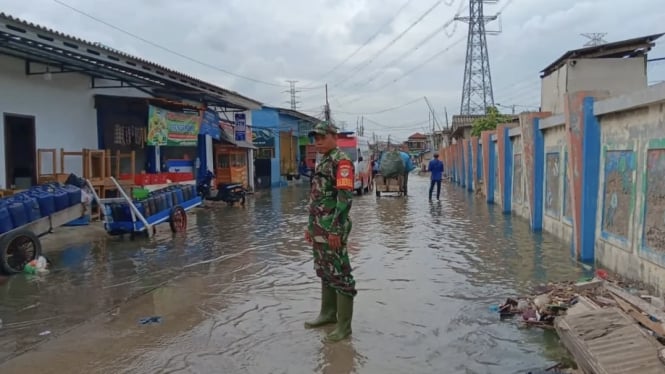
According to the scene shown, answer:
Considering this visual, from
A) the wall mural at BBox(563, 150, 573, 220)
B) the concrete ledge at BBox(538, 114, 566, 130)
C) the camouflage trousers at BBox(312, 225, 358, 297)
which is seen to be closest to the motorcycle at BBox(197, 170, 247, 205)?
the concrete ledge at BBox(538, 114, 566, 130)

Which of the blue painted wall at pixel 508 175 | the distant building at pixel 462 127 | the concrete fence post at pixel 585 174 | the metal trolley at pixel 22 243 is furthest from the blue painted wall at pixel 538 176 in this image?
the distant building at pixel 462 127

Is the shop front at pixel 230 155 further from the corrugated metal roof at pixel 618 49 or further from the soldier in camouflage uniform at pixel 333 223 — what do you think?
the soldier in camouflage uniform at pixel 333 223

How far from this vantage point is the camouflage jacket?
5.00m

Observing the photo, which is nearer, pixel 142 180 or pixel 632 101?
pixel 632 101

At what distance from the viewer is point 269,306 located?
633cm

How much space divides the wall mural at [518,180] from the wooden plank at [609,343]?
32.3ft

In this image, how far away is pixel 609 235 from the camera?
25.1 feet

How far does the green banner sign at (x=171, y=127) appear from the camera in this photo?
15.8 m

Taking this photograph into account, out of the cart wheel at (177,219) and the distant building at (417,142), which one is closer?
the cart wheel at (177,219)

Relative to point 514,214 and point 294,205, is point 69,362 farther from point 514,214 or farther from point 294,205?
point 294,205

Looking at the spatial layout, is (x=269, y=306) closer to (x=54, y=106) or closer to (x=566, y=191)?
(x=566, y=191)

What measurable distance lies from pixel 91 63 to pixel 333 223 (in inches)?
373

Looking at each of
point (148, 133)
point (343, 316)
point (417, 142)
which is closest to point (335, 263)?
point (343, 316)

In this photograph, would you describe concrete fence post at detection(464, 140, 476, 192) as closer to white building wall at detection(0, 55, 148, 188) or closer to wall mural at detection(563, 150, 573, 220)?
wall mural at detection(563, 150, 573, 220)
